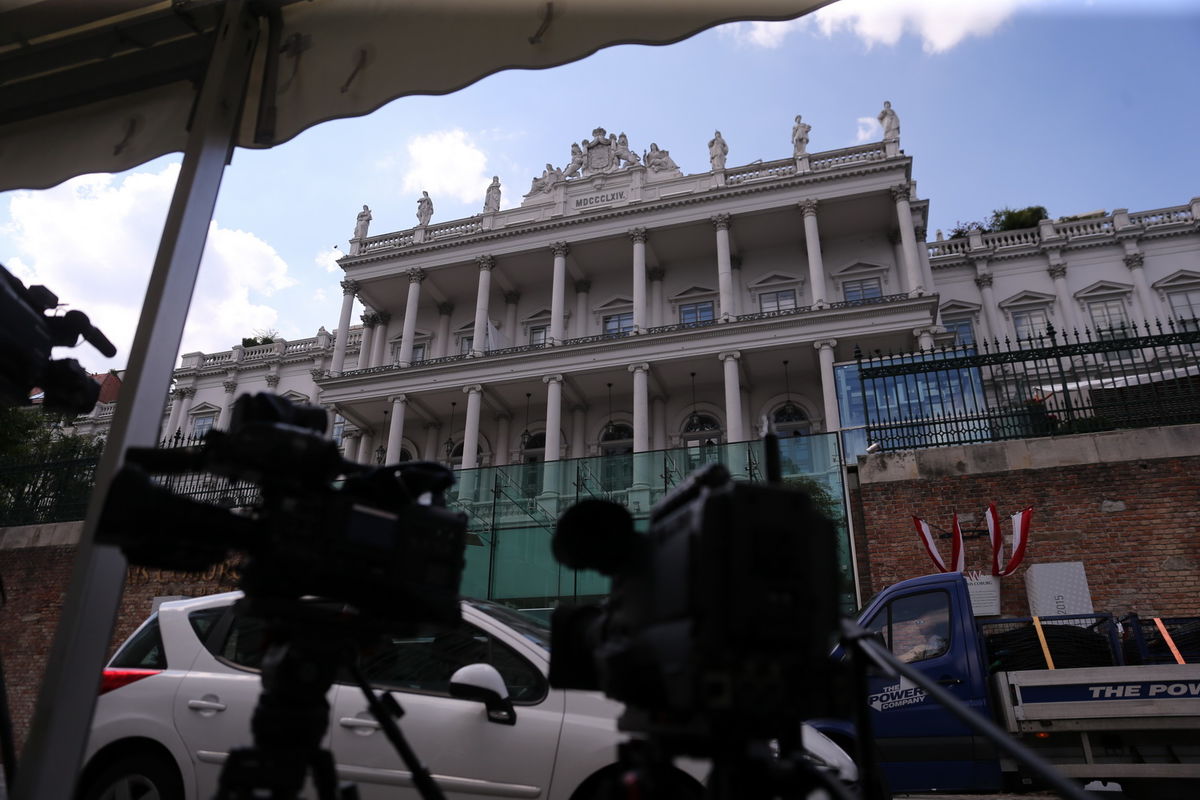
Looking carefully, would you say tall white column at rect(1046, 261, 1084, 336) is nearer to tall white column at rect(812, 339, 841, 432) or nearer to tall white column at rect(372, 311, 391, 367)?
tall white column at rect(812, 339, 841, 432)

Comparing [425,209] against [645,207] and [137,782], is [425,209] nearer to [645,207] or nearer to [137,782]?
[645,207]

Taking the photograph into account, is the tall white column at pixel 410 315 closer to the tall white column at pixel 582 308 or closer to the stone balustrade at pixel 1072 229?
the tall white column at pixel 582 308

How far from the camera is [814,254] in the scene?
83.3ft

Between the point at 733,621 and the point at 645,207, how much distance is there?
2763 cm

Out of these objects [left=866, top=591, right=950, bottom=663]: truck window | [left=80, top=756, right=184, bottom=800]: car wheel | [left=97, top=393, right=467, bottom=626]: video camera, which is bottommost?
[left=80, top=756, right=184, bottom=800]: car wheel

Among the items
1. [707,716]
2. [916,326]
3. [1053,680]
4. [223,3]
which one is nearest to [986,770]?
[1053,680]

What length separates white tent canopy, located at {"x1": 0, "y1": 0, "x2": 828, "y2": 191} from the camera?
9.26 ft

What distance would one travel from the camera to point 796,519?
3.81 feet

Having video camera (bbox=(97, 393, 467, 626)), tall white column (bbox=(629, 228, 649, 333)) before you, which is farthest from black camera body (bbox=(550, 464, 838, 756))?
tall white column (bbox=(629, 228, 649, 333))

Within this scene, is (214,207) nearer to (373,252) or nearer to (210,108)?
(210,108)

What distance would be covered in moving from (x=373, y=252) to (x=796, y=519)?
32.3 m

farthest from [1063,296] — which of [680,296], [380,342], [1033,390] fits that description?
[380,342]

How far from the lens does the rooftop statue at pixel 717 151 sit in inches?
1122

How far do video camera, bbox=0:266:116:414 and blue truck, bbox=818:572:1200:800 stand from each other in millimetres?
5821
